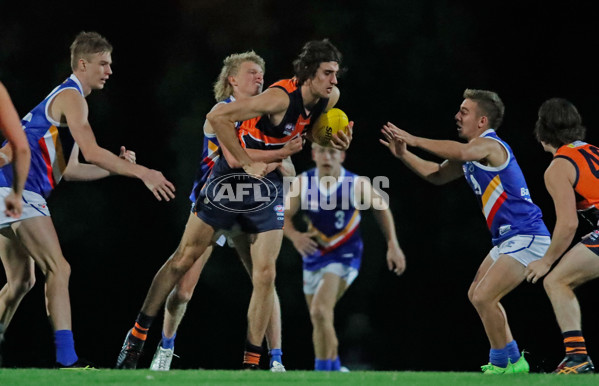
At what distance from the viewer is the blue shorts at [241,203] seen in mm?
4961

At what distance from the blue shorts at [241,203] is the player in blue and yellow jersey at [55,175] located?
0.53 m

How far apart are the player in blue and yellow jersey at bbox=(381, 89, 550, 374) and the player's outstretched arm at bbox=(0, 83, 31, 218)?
7.16 ft

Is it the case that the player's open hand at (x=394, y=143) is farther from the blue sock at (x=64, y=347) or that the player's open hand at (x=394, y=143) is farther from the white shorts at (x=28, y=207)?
the blue sock at (x=64, y=347)

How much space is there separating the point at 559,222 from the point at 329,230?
313 centimetres

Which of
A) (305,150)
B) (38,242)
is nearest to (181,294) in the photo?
(38,242)

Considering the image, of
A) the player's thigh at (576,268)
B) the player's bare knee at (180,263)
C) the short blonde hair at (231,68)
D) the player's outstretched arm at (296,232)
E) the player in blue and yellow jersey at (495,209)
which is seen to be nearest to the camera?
the player's thigh at (576,268)

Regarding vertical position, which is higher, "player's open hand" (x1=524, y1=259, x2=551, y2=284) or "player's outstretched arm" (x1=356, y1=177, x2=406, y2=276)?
"player's outstretched arm" (x1=356, y1=177, x2=406, y2=276)

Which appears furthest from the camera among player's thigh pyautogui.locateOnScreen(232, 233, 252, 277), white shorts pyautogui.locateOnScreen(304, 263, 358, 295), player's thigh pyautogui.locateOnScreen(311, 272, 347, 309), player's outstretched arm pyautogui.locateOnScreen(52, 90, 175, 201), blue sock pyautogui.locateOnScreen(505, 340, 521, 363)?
white shorts pyautogui.locateOnScreen(304, 263, 358, 295)

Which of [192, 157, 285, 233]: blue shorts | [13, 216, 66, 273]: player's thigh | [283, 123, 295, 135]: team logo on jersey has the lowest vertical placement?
[13, 216, 66, 273]: player's thigh

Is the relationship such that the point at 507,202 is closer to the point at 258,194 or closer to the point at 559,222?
the point at 559,222

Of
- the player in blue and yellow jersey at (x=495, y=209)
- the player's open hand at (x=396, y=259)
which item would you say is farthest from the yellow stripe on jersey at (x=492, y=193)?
the player's open hand at (x=396, y=259)

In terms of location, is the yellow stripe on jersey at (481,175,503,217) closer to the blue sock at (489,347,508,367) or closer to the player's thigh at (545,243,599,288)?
the player's thigh at (545,243,599,288)

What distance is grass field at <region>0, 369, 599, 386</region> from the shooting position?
3.81 m

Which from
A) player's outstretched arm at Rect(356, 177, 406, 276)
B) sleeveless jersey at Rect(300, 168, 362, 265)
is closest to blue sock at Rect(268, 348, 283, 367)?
player's outstretched arm at Rect(356, 177, 406, 276)
